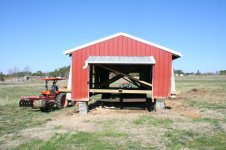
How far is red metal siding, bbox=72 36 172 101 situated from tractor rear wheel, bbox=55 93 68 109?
212 cm

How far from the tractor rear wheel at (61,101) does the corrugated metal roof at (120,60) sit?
3.62 metres

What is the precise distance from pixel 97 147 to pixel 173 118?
6285 millimetres

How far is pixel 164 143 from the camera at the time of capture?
9.91m

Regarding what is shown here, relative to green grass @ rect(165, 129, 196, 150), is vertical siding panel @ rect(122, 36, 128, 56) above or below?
above

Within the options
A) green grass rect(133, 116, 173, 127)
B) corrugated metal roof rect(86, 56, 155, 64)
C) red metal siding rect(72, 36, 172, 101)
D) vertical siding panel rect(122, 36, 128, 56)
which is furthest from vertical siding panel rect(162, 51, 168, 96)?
green grass rect(133, 116, 173, 127)


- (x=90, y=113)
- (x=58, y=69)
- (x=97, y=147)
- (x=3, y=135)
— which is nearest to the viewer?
(x=97, y=147)

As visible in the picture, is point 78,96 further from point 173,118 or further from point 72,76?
point 173,118

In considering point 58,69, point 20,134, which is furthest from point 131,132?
point 58,69

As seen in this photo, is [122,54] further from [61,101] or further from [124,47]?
[61,101]

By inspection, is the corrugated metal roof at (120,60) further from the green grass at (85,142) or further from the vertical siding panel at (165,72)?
the green grass at (85,142)

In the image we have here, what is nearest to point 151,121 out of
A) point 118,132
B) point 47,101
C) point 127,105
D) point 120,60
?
point 118,132

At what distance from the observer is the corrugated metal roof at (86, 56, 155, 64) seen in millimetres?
16625

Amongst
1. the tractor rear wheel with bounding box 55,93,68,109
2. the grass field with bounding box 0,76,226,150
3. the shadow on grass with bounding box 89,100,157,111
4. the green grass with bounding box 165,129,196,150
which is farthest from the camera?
the tractor rear wheel with bounding box 55,93,68,109

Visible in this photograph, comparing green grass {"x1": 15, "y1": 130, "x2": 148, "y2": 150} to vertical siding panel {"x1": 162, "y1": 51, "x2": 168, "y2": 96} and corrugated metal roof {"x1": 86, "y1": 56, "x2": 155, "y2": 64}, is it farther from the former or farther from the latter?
vertical siding panel {"x1": 162, "y1": 51, "x2": 168, "y2": 96}
